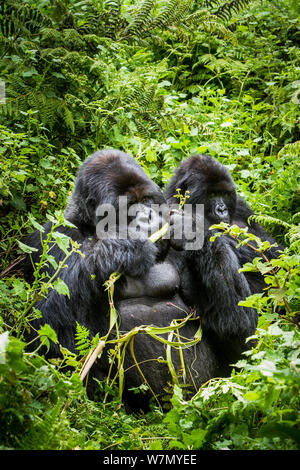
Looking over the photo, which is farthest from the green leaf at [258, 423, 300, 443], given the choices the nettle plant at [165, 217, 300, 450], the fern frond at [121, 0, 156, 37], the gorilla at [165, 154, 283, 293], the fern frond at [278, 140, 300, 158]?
the fern frond at [121, 0, 156, 37]

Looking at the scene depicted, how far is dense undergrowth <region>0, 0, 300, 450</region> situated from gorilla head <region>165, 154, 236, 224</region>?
1.13 ft

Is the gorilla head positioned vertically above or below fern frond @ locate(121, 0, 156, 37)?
below

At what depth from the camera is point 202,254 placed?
10.5 feet

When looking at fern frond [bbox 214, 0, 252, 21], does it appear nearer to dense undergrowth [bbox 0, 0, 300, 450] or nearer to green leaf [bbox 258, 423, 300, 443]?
dense undergrowth [bbox 0, 0, 300, 450]

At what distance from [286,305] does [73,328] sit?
1.32 meters

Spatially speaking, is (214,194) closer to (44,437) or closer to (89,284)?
(89,284)

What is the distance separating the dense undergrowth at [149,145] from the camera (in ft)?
5.86

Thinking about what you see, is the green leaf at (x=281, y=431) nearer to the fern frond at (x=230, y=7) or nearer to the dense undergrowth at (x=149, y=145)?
the dense undergrowth at (x=149, y=145)

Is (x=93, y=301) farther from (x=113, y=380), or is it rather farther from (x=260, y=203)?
(x=260, y=203)

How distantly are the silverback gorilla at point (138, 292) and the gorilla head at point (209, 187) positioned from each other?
362mm

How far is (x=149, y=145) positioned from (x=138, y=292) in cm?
218

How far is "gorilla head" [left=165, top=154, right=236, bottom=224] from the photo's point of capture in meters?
3.57

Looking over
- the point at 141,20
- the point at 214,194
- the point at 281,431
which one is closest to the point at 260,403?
the point at 281,431

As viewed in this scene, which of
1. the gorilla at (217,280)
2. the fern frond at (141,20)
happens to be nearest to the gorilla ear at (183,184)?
the gorilla at (217,280)
